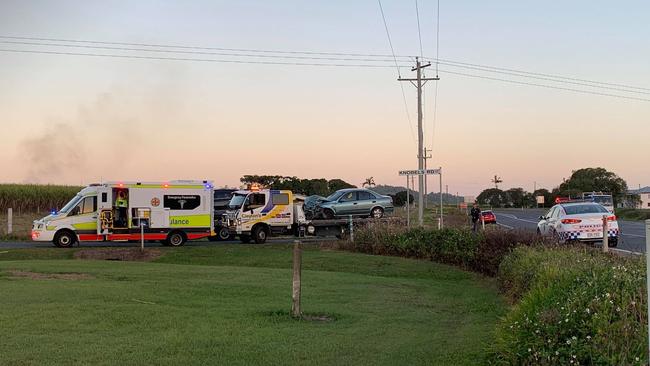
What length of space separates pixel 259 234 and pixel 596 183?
112 m

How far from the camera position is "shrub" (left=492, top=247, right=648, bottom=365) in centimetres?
512

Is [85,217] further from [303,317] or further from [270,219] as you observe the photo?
[303,317]

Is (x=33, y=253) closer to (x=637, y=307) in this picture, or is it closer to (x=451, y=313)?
(x=451, y=313)

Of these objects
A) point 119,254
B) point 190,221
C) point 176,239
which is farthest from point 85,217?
point 119,254

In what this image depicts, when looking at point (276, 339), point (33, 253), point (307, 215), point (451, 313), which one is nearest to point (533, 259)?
point (451, 313)

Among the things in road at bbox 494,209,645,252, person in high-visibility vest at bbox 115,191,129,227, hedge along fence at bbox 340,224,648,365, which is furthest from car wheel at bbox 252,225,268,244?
hedge along fence at bbox 340,224,648,365

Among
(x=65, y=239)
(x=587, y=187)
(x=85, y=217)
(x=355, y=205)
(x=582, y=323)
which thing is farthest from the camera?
(x=587, y=187)

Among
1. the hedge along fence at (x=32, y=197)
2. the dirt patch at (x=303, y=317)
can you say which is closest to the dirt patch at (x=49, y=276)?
the dirt patch at (x=303, y=317)

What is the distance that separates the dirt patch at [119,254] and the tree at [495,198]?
149163 millimetres

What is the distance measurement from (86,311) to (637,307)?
7205mm

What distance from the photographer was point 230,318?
915 centimetres

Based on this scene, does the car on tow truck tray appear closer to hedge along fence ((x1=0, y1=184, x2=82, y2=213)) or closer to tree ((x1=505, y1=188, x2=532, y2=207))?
hedge along fence ((x1=0, y1=184, x2=82, y2=213))

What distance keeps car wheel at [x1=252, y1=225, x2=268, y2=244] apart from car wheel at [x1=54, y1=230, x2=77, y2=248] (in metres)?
7.54

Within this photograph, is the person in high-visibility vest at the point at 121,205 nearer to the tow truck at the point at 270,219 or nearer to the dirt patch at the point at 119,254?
the dirt patch at the point at 119,254
